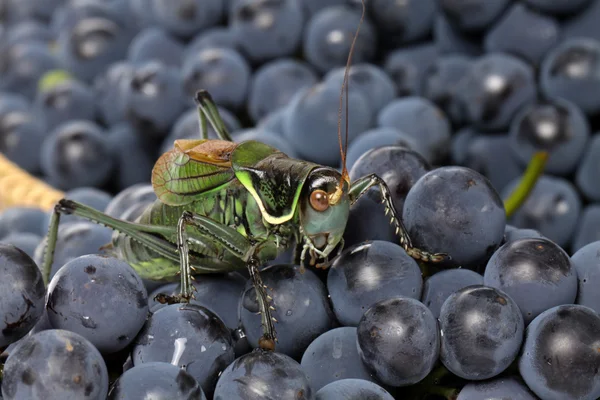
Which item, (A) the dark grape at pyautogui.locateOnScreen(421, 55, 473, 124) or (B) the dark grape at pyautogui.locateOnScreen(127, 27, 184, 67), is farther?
(B) the dark grape at pyautogui.locateOnScreen(127, 27, 184, 67)

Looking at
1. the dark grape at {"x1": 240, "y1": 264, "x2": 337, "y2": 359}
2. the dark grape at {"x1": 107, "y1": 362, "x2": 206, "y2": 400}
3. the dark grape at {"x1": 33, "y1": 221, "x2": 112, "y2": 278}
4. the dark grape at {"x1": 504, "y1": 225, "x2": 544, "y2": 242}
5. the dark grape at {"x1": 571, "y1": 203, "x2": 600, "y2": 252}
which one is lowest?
the dark grape at {"x1": 571, "y1": 203, "x2": 600, "y2": 252}

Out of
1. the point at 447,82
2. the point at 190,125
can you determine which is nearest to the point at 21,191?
the point at 190,125

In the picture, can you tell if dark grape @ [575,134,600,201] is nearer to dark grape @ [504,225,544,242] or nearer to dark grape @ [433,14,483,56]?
dark grape @ [433,14,483,56]

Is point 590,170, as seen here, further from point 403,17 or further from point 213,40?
point 213,40

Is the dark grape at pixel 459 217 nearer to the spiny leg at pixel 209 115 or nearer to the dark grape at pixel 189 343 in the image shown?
the dark grape at pixel 189 343

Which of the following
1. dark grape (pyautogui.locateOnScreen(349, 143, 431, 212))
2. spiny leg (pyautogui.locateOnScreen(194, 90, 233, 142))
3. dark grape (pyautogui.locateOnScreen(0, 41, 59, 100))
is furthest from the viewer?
dark grape (pyautogui.locateOnScreen(0, 41, 59, 100))

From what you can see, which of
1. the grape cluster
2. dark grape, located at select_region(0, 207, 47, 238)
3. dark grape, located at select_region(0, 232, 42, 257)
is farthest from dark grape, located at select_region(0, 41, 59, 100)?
dark grape, located at select_region(0, 232, 42, 257)

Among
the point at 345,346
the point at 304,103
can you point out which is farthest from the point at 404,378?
the point at 304,103
